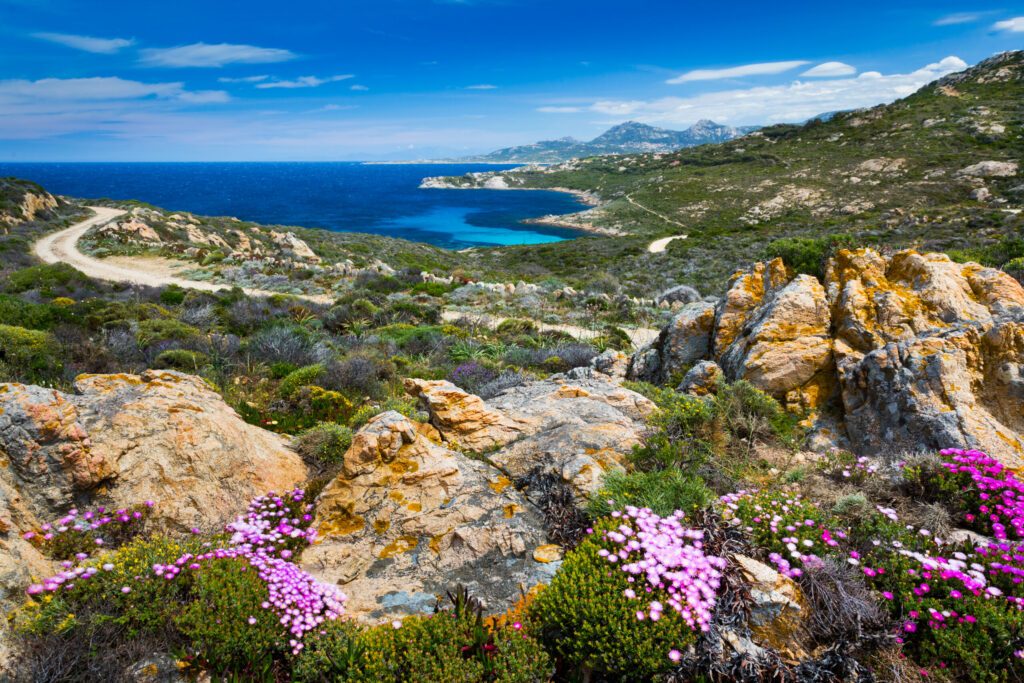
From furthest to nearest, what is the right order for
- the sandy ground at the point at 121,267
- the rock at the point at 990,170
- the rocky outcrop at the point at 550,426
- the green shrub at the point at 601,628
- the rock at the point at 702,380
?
the rock at the point at 990,170 < the sandy ground at the point at 121,267 < the rock at the point at 702,380 < the rocky outcrop at the point at 550,426 < the green shrub at the point at 601,628

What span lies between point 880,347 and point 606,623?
528 centimetres

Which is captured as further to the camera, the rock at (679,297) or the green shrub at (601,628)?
the rock at (679,297)

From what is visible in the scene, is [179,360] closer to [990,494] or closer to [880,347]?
[880,347]

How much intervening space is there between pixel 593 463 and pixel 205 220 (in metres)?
62.3

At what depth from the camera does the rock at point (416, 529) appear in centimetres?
381

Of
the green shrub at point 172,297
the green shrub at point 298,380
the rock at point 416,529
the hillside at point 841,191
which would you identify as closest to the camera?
the rock at point 416,529

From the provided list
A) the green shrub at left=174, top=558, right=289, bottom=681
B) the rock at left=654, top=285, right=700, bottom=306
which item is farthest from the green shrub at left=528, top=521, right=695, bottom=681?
the rock at left=654, top=285, right=700, bottom=306

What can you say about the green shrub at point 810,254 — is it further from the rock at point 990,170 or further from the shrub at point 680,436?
the rock at point 990,170

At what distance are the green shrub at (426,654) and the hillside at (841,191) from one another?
777 inches

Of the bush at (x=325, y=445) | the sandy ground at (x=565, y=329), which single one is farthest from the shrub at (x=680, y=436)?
the sandy ground at (x=565, y=329)

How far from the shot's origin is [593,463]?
16.1 ft

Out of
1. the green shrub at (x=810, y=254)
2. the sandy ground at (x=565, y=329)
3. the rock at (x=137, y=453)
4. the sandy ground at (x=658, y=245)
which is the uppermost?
the green shrub at (x=810, y=254)

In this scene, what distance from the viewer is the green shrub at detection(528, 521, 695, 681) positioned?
A: 2.87m

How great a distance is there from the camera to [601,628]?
2928 mm
